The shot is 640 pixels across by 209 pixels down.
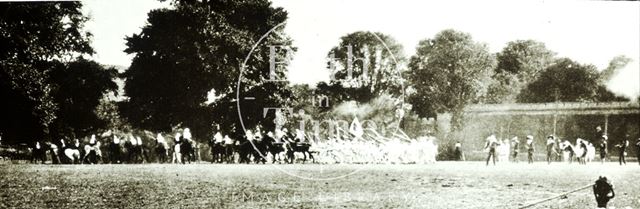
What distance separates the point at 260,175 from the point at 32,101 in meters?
2.82

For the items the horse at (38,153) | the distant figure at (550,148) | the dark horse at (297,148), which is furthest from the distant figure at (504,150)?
the horse at (38,153)

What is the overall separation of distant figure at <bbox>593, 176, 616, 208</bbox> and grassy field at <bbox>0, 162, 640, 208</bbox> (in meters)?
0.20

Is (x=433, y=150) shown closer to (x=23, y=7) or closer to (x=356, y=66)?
(x=356, y=66)

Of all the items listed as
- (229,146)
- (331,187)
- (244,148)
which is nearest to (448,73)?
(331,187)

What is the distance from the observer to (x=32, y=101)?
28.0 feet

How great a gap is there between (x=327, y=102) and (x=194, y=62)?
1.62 meters

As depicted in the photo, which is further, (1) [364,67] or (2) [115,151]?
(2) [115,151]

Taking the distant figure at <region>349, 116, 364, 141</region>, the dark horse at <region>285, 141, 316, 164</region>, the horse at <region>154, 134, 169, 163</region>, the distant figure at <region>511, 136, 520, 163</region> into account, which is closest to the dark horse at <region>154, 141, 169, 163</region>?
the horse at <region>154, 134, 169, 163</region>

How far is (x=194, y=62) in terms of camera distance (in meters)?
8.36

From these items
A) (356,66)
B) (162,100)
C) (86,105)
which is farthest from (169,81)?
(356,66)

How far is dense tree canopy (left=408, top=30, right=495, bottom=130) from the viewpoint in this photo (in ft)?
25.7

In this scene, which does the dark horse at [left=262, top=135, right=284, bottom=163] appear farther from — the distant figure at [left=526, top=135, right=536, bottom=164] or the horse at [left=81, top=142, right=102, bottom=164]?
the distant figure at [left=526, top=135, right=536, bottom=164]

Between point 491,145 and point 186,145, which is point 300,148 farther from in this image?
point 491,145

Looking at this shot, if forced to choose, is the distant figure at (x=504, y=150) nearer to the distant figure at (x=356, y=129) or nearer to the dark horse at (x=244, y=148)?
the distant figure at (x=356, y=129)
